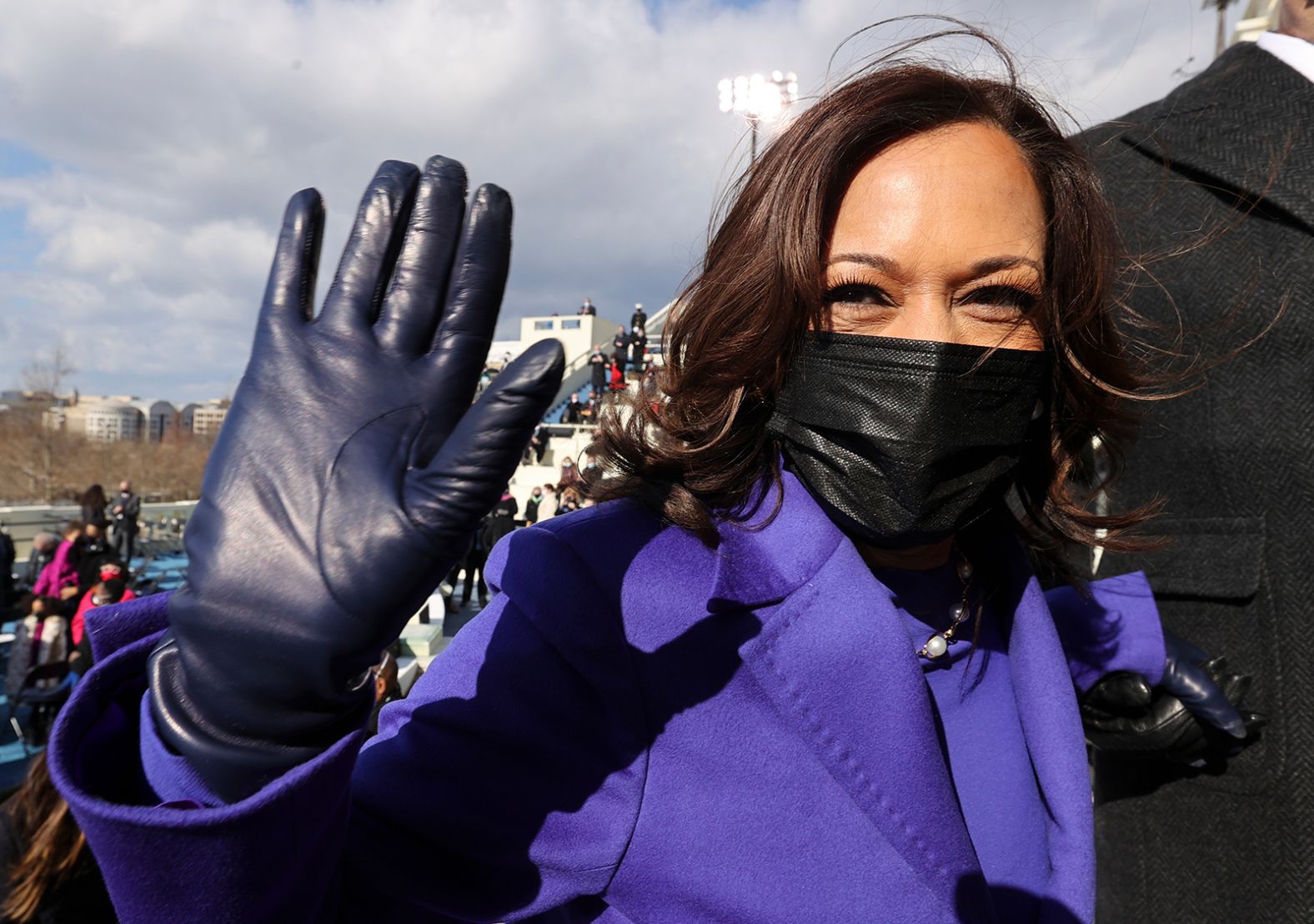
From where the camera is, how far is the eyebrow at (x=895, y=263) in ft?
3.80

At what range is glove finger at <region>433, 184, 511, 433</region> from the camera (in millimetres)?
799

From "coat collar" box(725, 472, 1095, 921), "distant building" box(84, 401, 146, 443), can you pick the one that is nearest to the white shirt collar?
"coat collar" box(725, 472, 1095, 921)

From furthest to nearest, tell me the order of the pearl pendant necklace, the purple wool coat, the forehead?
the pearl pendant necklace, the forehead, the purple wool coat

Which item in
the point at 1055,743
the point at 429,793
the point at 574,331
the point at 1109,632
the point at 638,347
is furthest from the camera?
the point at 574,331

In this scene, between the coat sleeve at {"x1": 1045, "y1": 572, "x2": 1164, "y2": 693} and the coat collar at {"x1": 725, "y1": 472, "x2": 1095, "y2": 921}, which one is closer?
the coat collar at {"x1": 725, "y1": 472, "x2": 1095, "y2": 921}

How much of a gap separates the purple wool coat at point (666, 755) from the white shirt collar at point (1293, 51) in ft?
5.44

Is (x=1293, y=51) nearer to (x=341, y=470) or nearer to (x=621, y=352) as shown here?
(x=341, y=470)

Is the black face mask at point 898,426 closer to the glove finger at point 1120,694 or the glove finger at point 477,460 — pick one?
the glove finger at point 477,460

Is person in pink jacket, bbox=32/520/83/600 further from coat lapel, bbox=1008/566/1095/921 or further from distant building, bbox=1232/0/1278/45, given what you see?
distant building, bbox=1232/0/1278/45

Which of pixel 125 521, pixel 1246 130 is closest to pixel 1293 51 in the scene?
pixel 1246 130

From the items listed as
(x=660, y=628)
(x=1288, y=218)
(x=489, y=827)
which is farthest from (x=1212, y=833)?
(x=489, y=827)

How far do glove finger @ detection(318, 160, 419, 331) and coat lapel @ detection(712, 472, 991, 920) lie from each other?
2.02 feet

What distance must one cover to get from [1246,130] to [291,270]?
2.04 metres

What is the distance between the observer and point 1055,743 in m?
1.26
